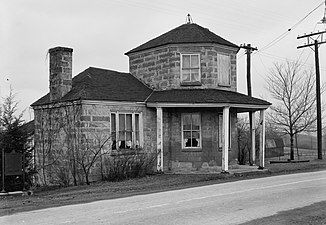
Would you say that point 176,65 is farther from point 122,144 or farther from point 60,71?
point 60,71

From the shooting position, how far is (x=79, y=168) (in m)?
21.3

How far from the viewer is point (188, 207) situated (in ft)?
39.7

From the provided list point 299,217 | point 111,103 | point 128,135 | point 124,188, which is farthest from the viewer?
point 128,135

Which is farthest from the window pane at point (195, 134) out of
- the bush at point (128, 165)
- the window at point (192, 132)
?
the bush at point (128, 165)

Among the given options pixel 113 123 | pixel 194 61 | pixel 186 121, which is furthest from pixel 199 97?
pixel 113 123

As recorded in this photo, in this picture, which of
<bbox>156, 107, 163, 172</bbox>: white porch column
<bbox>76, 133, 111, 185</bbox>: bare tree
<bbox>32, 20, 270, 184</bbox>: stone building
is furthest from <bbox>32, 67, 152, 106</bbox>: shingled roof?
<bbox>76, 133, 111, 185</bbox>: bare tree

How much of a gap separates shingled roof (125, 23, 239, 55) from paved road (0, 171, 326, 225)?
10.3 metres

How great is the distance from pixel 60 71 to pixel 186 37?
21.6 feet

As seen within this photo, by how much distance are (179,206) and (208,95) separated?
1172cm

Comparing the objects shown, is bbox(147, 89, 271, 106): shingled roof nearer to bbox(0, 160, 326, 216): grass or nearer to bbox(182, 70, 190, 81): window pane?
bbox(182, 70, 190, 81): window pane

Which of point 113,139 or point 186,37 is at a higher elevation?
point 186,37

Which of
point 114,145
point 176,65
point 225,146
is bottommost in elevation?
point 225,146

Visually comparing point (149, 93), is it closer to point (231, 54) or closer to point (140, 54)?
point (140, 54)

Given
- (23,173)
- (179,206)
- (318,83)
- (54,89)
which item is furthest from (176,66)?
(318,83)
